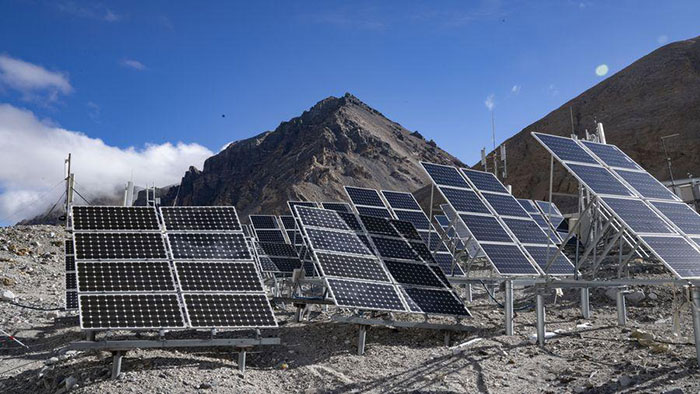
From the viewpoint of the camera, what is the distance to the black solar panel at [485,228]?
A: 1529 centimetres

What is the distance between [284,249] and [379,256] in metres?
10.5

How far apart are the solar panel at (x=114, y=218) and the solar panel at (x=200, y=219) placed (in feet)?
1.08

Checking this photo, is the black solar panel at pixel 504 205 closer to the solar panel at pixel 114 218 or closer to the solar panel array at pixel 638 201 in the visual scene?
the solar panel array at pixel 638 201

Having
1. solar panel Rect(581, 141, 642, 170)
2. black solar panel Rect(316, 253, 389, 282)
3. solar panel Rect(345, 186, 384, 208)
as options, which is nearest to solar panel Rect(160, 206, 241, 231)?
black solar panel Rect(316, 253, 389, 282)

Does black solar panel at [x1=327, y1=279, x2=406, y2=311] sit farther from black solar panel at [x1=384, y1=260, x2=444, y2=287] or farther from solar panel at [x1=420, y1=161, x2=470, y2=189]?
solar panel at [x1=420, y1=161, x2=470, y2=189]

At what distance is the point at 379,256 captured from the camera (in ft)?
45.7

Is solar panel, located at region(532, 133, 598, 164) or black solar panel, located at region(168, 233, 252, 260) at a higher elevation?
solar panel, located at region(532, 133, 598, 164)

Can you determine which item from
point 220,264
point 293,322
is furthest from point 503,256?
point 220,264

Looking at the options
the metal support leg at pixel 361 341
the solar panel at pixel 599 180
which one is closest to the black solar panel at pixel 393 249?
the metal support leg at pixel 361 341

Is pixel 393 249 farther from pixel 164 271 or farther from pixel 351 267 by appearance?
pixel 164 271

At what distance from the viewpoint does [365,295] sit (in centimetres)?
1218

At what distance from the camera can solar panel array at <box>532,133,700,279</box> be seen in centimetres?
1022

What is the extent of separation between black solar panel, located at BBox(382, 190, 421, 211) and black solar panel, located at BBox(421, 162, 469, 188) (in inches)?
181

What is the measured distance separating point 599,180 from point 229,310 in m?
8.54
